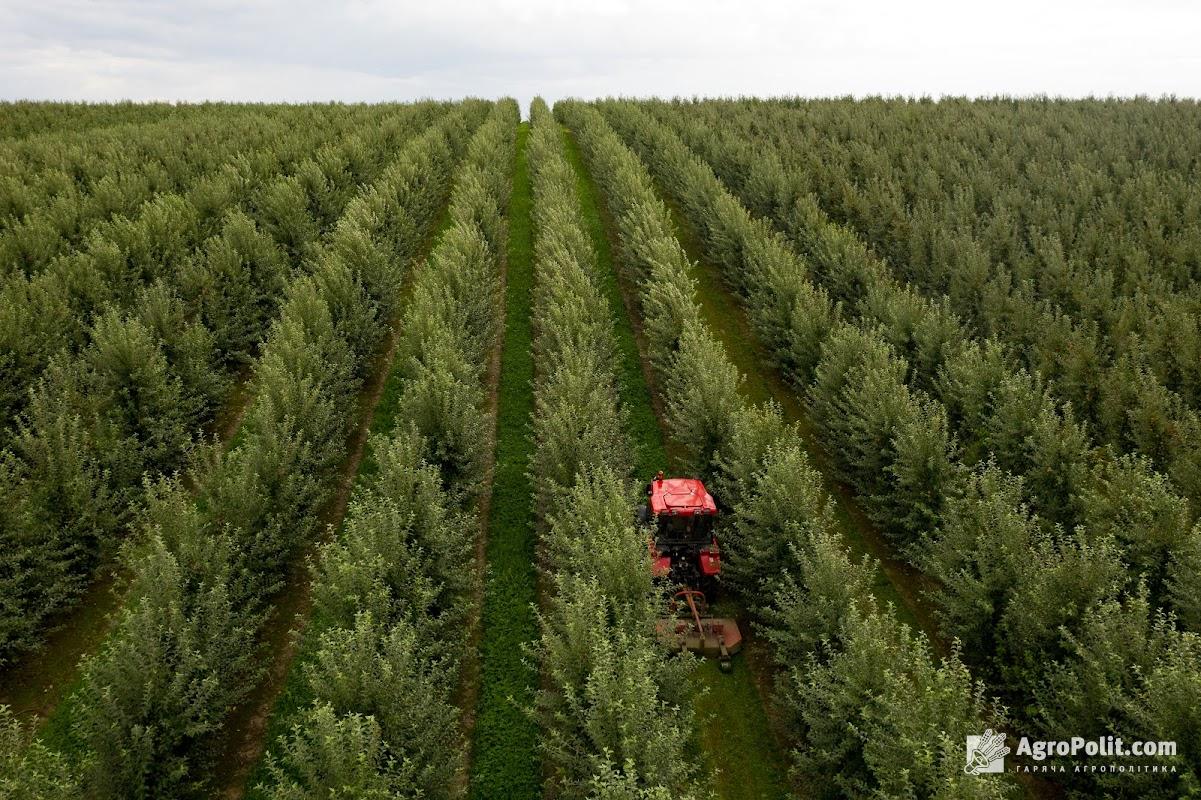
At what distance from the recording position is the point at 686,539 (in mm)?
14844

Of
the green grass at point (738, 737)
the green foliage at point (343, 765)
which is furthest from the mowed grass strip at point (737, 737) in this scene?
the green foliage at point (343, 765)

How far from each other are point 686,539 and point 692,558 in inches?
18.7

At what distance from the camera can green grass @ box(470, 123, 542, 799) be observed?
1186 centimetres

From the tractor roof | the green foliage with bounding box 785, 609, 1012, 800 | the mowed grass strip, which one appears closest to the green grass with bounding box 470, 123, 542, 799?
the mowed grass strip

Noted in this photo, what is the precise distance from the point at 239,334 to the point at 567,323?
40.7 feet

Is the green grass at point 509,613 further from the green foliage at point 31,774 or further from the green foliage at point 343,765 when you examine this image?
the green foliage at point 31,774

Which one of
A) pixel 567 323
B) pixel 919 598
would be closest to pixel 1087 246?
pixel 919 598

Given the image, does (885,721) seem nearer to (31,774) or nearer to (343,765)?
(343,765)

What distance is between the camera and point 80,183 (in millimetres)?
31609

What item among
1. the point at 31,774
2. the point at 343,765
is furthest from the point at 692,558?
the point at 31,774

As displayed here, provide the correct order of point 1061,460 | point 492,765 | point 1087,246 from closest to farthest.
Answer: 1. point 492,765
2. point 1061,460
3. point 1087,246

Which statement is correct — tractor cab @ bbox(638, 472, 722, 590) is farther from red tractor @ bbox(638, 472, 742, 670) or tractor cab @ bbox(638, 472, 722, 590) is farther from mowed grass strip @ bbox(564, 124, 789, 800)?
mowed grass strip @ bbox(564, 124, 789, 800)

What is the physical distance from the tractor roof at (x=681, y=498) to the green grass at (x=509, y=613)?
3.79 m

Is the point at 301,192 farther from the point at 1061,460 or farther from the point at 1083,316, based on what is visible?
the point at 1083,316
